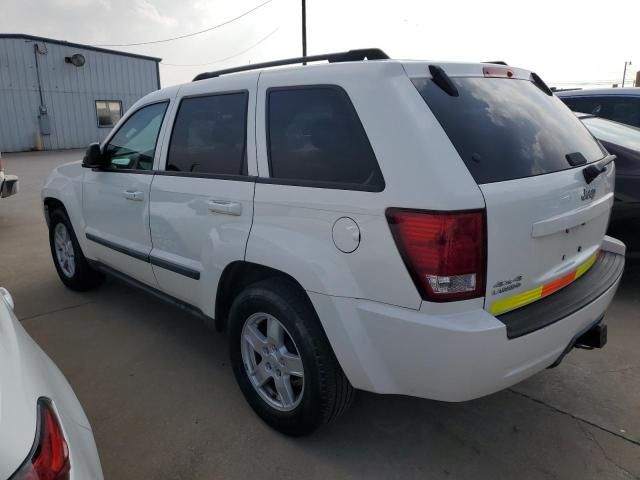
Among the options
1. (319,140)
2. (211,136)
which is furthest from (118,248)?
(319,140)

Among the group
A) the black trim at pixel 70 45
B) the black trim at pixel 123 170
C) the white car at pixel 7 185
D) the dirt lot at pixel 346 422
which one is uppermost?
the black trim at pixel 70 45

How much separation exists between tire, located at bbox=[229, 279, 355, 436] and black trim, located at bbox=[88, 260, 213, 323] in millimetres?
424

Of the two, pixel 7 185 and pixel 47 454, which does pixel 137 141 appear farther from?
pixel 7 185

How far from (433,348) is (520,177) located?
813 millimetres

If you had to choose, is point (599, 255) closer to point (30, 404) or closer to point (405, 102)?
point (405, 102)

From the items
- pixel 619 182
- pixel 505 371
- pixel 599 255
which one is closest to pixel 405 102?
pixel 505 371

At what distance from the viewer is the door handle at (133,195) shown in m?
3.28

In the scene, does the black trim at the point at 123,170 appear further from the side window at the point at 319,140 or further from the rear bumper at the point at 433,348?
the rear bumper at the point at 433,348

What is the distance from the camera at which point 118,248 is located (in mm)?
3631

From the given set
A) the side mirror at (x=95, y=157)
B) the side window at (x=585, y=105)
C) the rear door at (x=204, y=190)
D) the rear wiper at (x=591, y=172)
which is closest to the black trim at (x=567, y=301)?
the rear wiper at (x=591, y=172)

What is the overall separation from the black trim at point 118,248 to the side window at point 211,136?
0.69 meters

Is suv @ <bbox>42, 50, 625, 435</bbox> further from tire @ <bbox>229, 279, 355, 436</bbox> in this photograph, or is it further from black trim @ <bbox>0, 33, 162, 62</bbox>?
black trim @ <bbox>0, 33, 162, 62</bbox>

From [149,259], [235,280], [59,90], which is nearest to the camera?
[235,280]

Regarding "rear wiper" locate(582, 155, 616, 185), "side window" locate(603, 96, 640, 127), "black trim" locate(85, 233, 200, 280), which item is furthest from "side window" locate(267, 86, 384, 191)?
"side window" locate(603, 96, 640, 127)
